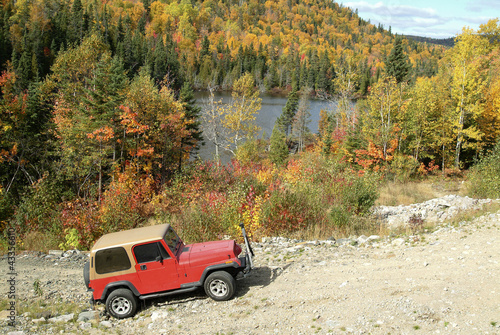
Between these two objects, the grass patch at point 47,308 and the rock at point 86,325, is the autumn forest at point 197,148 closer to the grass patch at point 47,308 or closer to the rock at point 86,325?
the grass patch at point 47,308

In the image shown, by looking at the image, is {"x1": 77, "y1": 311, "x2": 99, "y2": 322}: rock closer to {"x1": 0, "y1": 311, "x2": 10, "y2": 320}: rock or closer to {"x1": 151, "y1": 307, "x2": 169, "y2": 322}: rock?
{"x1": 151, "y1": 307, "x2": 169, "y2": 322}: rock

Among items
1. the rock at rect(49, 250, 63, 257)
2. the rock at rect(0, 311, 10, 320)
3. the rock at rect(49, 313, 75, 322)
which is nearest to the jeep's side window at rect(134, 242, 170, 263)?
the rock at rect(49, 313, 75, 322)

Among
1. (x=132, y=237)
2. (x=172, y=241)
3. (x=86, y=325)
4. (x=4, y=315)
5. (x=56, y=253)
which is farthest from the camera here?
(x=56, y=253)

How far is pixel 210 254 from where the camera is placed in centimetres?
805

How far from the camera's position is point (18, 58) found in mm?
70500

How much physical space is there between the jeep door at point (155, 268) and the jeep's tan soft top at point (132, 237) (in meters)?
0.13

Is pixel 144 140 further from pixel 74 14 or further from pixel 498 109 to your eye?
pixel 74 14

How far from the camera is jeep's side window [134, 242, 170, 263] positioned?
7930mm

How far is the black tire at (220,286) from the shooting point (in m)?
7.86

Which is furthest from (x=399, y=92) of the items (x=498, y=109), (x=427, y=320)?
(x=427, y=320)

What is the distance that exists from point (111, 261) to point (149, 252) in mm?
873

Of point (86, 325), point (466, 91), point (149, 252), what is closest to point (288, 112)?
point (466, 91)

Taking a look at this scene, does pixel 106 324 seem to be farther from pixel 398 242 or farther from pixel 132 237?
pixel 398 242

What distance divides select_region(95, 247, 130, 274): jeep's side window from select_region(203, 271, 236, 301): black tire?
1863 millimetres
